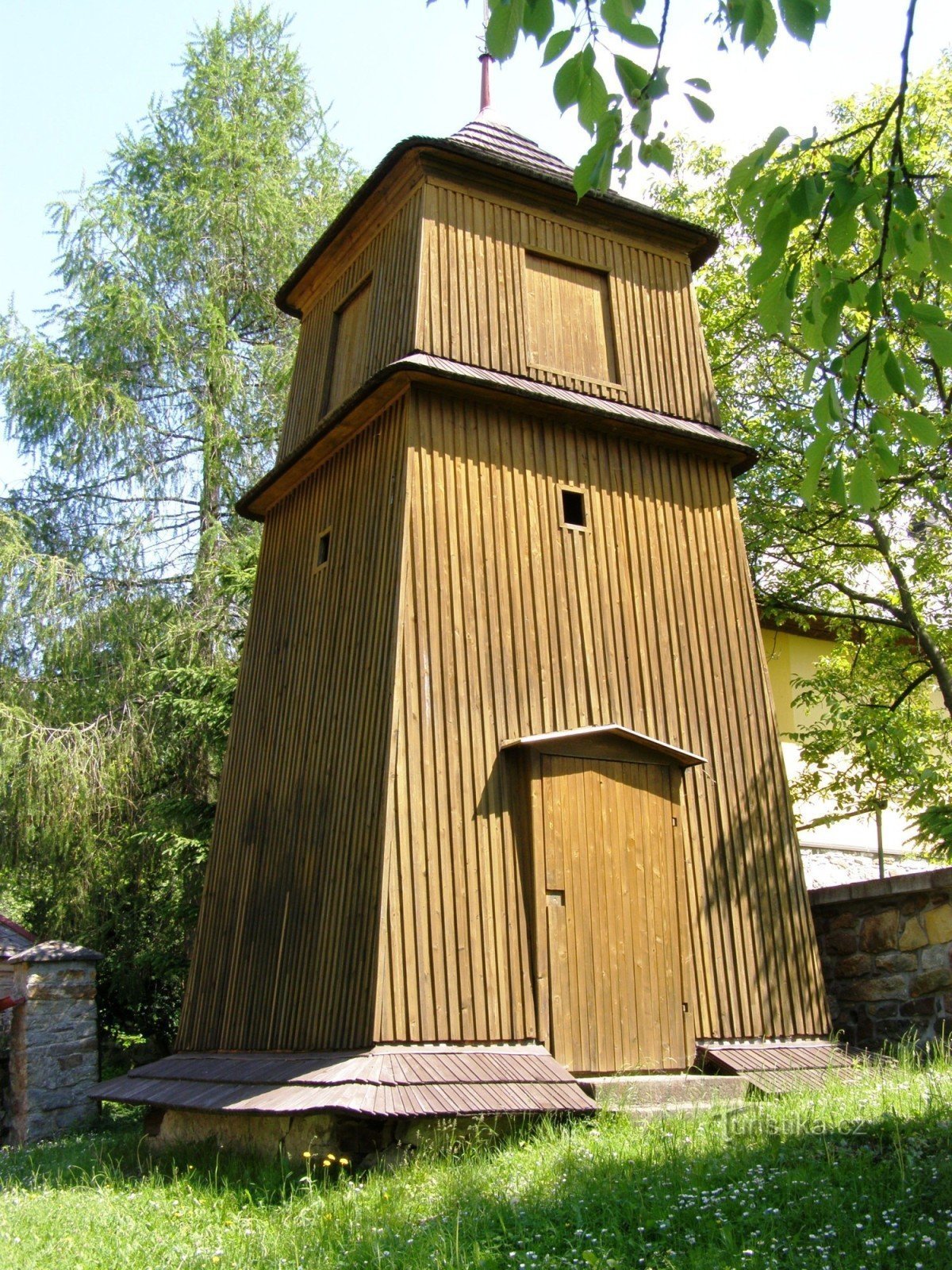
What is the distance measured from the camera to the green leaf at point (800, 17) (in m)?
3.34

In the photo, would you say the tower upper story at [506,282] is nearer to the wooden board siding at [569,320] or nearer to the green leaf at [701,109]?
the wooden board siding at [569,320]

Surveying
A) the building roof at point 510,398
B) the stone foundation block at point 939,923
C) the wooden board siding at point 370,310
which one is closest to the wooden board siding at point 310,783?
the building roof at point 510,398

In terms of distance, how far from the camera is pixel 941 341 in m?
3.70

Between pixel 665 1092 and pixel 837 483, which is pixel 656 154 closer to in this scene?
pixel 837 483

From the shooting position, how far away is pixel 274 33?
75.2ft

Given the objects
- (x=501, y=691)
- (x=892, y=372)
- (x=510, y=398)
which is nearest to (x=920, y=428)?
(x=892, y=372)

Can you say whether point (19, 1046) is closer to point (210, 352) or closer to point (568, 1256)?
point (568, 1256)

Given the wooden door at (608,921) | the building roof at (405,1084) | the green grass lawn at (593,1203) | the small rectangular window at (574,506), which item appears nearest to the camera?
the green grass lawn at (593,1203)

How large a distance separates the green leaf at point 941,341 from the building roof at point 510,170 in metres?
7.84

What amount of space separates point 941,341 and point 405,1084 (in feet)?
19.2

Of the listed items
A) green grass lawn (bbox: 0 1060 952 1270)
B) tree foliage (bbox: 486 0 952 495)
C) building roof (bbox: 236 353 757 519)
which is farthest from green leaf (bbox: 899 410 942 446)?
building roof (bbox: 236 353 757 519)

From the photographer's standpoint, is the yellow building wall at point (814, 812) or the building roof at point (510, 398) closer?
the building roof at point (510, 398)

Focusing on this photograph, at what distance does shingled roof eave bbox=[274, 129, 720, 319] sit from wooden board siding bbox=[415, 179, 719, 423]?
271 millimetres

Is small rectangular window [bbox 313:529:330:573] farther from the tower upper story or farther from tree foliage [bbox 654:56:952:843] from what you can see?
tree foliage [bbox 654:56:952:843]
